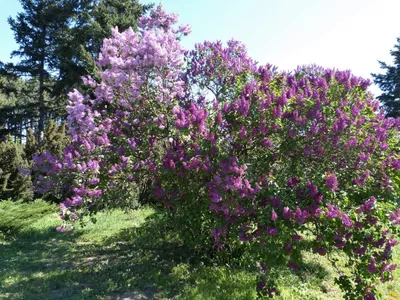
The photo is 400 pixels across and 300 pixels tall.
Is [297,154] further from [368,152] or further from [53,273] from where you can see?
[53,273]

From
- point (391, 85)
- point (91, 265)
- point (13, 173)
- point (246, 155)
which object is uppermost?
point (391, 85)

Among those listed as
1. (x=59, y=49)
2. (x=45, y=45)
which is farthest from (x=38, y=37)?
(x=59, y=49)

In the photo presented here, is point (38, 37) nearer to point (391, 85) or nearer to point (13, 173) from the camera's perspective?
point (13, 173)

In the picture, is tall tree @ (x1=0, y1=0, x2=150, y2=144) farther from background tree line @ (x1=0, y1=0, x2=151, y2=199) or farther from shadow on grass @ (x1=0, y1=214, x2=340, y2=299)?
shadow on grass @ (x1=0, y1=214, x2=340, y2=299)

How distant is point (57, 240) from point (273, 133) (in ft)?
21.2

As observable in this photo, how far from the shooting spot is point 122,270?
19.6ft

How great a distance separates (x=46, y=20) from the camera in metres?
22.3

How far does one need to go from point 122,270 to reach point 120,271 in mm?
62

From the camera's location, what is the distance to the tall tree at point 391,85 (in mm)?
23844

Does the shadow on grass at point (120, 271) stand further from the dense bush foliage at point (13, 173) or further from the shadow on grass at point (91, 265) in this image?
the dense bush foliage at point (13, 173)

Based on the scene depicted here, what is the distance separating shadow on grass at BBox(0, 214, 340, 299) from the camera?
4.96m

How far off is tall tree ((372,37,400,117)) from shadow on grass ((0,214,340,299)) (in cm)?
2143

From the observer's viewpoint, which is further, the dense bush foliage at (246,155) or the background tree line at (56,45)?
the background tree line at (56,45)

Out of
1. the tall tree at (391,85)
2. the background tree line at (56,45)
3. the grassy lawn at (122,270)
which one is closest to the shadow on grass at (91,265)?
the grassy lawn at (122,270)
